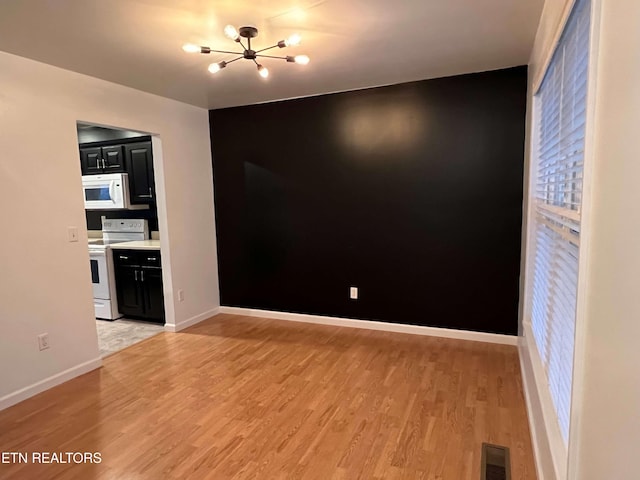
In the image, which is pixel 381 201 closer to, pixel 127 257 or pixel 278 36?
pixel 278 36

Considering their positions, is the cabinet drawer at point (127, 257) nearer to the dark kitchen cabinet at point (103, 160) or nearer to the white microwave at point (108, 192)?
the white microwave at point (108, 192)

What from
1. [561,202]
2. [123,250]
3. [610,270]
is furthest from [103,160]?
[610,270]

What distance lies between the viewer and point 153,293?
14.0 ft

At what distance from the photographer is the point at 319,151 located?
4.03m

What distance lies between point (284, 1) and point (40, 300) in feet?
8.61

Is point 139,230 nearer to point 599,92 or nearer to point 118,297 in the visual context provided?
point 118,297

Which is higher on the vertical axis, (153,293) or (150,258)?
(150,258)

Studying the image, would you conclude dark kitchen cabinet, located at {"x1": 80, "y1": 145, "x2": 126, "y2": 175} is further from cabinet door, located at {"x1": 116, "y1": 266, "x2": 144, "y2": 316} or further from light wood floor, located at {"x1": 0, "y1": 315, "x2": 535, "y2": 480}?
light wood floor, located at {"x1": 0, "y1": 315, "x2": 535, "y2": 480}

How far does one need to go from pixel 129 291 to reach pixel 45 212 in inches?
69.1

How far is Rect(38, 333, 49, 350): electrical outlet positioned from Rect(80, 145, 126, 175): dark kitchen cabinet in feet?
7.31

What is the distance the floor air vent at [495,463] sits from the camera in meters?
1.90

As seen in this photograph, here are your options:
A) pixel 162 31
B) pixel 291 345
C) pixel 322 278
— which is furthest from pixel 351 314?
pixel 162 31

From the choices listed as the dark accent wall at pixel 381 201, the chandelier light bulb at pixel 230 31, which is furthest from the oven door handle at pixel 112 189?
the chandelier light bulb at pixel 230 31

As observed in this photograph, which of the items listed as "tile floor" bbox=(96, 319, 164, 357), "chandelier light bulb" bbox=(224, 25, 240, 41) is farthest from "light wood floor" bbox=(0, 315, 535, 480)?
"chandelier light bulb" bbox=(224, 25, 240, 41)
